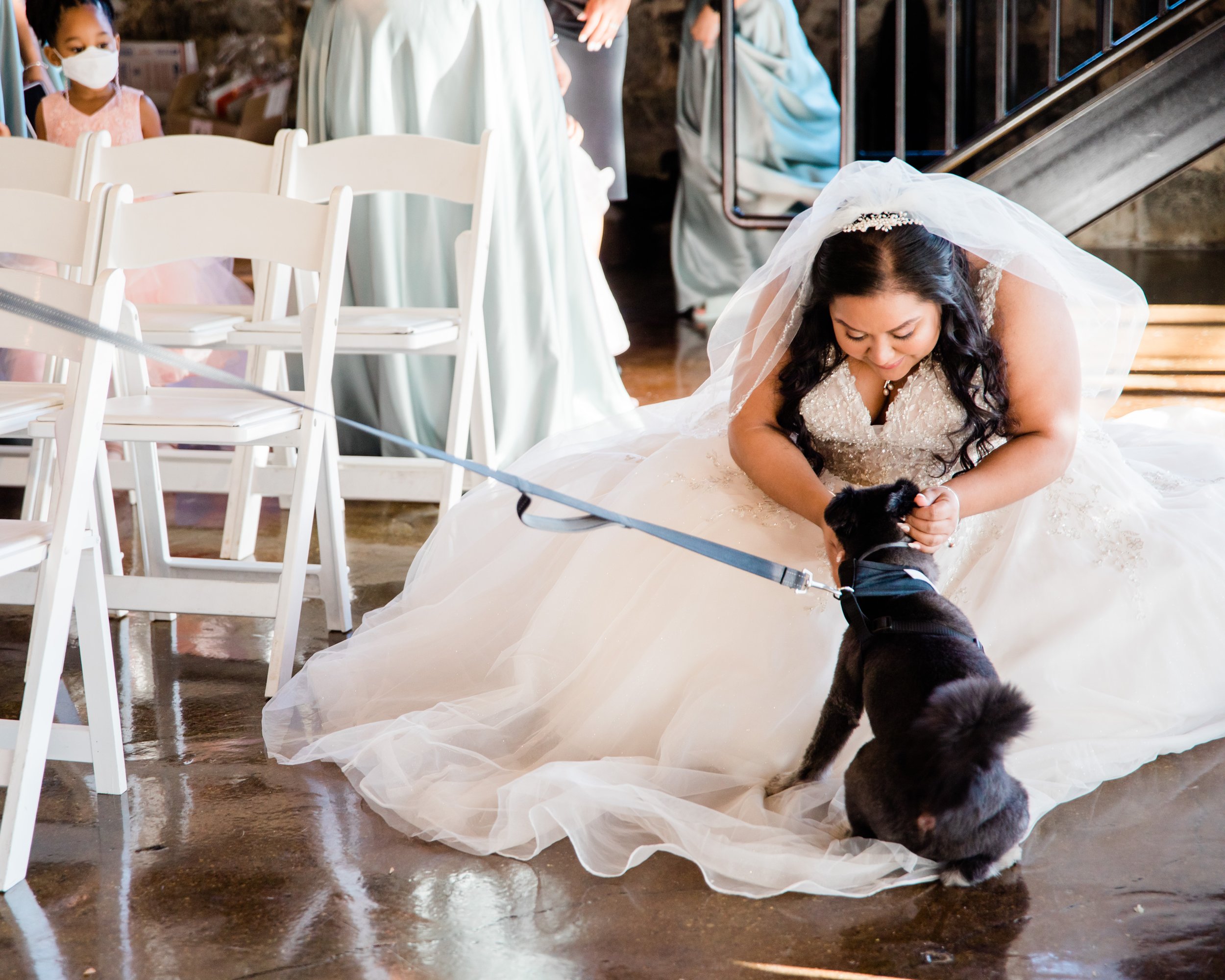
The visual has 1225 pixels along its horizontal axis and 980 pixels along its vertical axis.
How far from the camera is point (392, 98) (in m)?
3.75

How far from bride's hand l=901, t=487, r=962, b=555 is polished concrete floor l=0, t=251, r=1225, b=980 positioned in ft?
1.48

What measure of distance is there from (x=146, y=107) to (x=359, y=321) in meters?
2.47

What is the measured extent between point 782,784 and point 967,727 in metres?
0.52

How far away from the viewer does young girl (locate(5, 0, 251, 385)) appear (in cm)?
477

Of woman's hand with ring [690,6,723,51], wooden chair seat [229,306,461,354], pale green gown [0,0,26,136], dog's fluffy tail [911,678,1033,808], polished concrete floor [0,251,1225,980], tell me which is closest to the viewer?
dog's fluffy tail [911,678,1033,808]

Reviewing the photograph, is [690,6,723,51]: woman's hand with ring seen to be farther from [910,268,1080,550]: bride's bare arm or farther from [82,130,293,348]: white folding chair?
[910,268,1080,550]: bride's bare arm

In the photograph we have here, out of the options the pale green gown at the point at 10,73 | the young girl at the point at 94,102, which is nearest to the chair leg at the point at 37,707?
the young girl at the point at 94,102

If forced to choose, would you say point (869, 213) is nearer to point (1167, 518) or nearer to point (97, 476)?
point (1167, 518)

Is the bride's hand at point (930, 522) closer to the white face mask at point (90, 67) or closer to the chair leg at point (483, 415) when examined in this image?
the chair leg at point (483, 415)

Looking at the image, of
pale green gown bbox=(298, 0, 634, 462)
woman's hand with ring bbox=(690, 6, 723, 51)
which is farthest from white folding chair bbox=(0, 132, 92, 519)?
woman's hand with ring bbox=(690, 6, 723, 51)

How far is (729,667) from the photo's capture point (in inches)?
81.2

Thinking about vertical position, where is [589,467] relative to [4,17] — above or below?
below

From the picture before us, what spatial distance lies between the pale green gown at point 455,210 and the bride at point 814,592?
1.51 m

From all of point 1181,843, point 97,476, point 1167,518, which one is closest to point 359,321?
point 97,476
